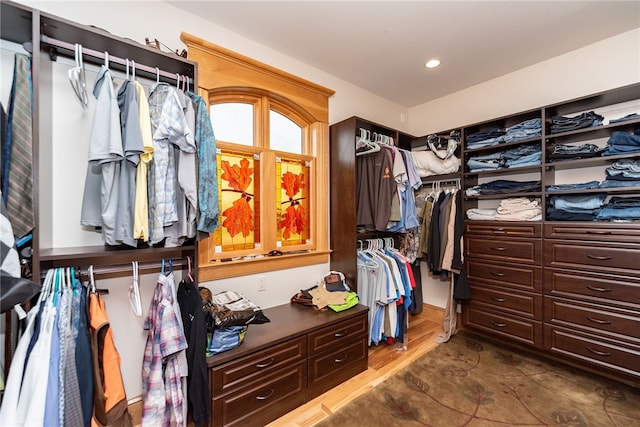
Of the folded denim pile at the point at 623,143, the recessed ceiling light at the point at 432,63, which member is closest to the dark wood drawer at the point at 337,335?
the folded denim pile at the point at 623,143

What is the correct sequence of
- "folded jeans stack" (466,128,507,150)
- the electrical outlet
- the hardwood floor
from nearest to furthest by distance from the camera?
the hardwood floor < the electrical outlet < "folded jeans stack" (466,128,507,150)

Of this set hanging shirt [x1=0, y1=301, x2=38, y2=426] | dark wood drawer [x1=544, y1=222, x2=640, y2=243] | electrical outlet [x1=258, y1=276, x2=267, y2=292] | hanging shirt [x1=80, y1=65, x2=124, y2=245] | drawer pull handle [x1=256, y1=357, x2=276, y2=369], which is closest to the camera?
hanging shirt [x1=0, y1=301, x2=38, y2=426]

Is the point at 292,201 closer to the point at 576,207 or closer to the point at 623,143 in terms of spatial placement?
the point at 576,207

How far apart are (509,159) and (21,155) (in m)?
3.41

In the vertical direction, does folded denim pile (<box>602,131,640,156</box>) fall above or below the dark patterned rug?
above

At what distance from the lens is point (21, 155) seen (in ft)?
3.76

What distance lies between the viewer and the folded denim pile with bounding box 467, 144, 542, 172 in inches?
92.6

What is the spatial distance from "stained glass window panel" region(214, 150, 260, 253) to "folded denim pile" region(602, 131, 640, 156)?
274 cm

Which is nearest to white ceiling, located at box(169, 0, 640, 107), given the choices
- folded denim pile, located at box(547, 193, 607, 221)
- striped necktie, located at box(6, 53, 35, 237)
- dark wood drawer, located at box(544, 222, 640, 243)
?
striped necktie, located at box(6, 53, 35, 237)

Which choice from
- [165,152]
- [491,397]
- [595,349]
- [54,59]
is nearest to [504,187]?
[595,349]

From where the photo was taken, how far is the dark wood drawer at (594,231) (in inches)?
72.9

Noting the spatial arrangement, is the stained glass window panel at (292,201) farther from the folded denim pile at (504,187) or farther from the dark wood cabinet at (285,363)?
the folded denim pile at (504,187)

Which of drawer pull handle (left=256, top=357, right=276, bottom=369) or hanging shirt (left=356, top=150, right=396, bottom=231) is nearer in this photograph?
drawer pull handle (left=256, top=357, right=276, bottom=369)

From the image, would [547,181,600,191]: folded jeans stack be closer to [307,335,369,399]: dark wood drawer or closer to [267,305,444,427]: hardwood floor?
[267,305,444,427]: hardwood floor
